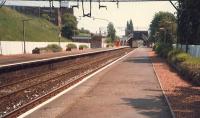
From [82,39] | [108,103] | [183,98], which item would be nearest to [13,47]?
[183,98]

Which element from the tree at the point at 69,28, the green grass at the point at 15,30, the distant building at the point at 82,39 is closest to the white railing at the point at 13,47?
the green grass at the point at 15,30

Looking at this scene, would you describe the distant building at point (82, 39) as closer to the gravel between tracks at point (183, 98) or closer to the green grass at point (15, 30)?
the green grass at point (15, 30)

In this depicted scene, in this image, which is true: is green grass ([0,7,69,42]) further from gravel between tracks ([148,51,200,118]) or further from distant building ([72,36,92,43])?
gravel between tracks ([148,51,200,118])

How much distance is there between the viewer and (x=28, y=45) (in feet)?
293

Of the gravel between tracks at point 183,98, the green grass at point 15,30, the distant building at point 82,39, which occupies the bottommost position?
the gravel between tracks at point 183,98

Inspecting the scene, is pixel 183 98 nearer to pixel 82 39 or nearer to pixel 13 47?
pixel 13 47

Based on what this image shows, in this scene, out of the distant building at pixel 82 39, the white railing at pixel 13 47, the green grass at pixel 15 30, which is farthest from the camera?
the distant building at pixel 82 39

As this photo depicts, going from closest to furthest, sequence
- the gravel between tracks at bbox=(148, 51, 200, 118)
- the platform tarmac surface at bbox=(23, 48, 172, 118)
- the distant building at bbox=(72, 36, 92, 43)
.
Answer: the platform tarmac surface at bbox=(23, 48, 172, 118) < the gravel between tracks at bbox=(148, 51, 200, 118) < the distant building at bbox=(72, 36, 92, 43)

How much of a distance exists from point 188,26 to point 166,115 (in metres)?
36.6

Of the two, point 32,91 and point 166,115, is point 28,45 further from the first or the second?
point 166,115

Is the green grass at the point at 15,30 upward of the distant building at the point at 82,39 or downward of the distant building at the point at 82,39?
upward

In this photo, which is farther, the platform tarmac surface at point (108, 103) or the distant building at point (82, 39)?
the distant building at point (82, 39)

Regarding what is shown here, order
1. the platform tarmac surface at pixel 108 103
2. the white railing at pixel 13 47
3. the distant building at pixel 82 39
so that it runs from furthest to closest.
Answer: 1. the distant building at pixel 82 39
2. the white railing at pixel 13 47
3. the platform tarmac surface at pixel 108 103

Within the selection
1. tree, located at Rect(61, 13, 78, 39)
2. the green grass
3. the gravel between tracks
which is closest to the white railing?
the green grass
